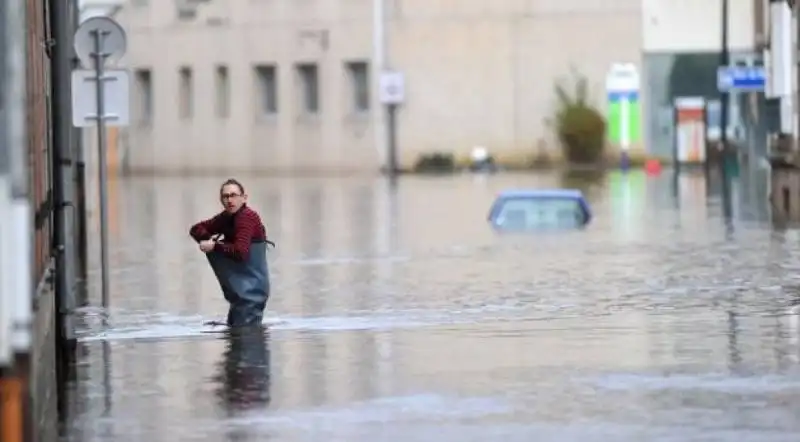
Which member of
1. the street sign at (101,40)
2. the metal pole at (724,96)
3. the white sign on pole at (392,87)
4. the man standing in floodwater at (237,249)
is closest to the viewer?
the man standing in floodwater at (237,249)

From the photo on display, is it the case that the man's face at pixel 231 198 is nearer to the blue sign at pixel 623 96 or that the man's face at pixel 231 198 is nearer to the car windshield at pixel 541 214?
the car windshield at pixel 541 214

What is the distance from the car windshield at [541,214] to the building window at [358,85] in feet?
135

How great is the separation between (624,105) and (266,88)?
14.5m

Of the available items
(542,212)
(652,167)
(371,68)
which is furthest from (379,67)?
(542,212)

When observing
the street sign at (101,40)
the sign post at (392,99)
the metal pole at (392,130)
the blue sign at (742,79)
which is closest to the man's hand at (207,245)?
the street sign at (101,40)

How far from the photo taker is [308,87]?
3194 inches

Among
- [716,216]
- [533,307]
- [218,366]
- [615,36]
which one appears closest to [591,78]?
[615,36]

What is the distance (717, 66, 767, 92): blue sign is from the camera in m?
63.2

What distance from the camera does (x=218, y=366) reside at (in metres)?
16.3

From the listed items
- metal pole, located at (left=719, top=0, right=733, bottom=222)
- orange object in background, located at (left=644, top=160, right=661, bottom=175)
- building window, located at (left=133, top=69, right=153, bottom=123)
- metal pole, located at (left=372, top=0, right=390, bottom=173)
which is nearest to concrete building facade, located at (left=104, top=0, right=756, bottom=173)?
metal pole, located at (left=372, top=0, right=390, bottom=173)

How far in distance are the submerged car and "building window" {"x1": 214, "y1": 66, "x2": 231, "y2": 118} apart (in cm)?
4473

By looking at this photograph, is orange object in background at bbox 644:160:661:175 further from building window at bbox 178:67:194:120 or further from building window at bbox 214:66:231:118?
building window at bbox 178:67:194:120

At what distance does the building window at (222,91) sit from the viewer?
8275cm

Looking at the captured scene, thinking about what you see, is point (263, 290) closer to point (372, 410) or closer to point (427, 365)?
point (427, 365)
